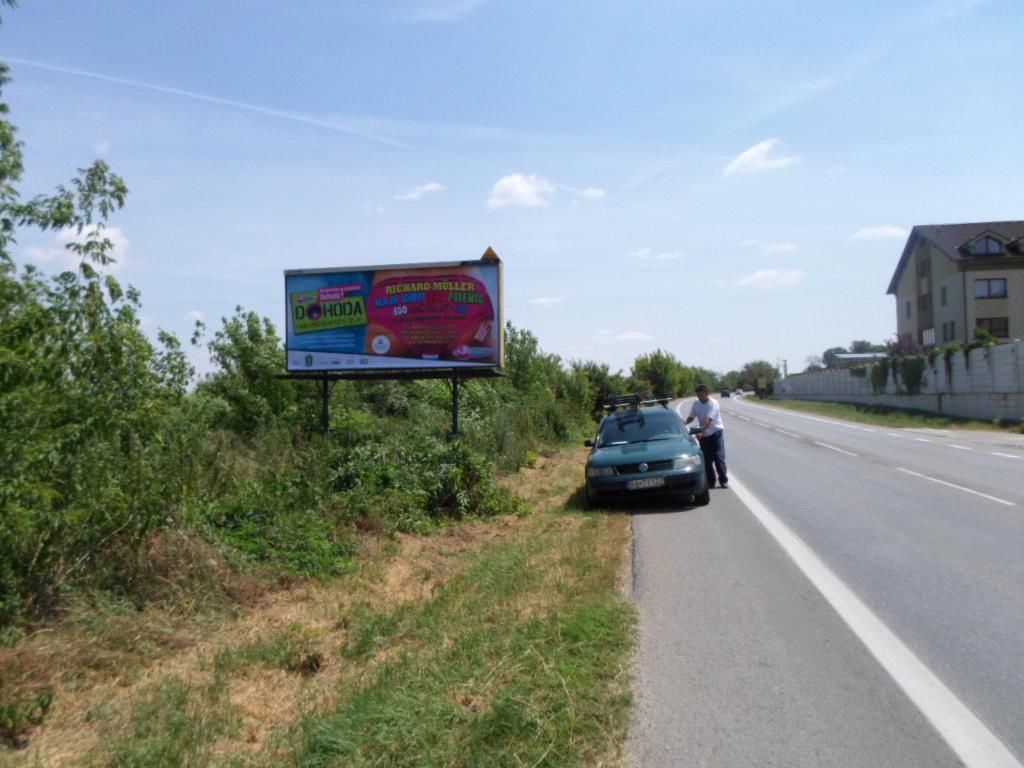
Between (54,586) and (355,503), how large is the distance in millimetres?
4043

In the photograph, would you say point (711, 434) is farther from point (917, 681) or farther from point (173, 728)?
point (173, 728)

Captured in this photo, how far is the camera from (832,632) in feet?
18.7

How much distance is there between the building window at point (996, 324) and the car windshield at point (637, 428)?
48203 millimetres

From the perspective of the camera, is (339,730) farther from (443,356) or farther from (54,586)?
(443,356)

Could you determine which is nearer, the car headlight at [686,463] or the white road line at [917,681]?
the white road line at [917,681]

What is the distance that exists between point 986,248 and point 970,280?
8.75ft

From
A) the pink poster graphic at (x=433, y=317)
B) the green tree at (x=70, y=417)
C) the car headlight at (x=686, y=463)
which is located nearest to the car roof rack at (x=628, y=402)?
the pink poster graphic at (x=433, y=317)

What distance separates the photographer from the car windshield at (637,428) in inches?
510

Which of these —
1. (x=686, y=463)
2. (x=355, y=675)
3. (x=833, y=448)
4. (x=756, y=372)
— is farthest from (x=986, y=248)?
(x=756, y=372)

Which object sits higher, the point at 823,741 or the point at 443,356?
the point at 443,356

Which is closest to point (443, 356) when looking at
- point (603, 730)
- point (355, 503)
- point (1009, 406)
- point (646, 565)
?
point (355, 503)

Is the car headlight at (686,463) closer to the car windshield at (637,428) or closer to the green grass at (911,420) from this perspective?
the car windshield at (637,428)

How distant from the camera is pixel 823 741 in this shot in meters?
3.99

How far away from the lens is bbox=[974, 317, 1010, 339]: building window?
175 ft
